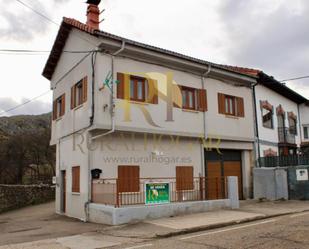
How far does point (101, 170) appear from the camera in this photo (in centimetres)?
1488

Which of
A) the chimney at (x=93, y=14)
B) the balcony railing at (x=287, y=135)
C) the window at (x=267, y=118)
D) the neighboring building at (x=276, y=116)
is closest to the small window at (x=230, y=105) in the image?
the neighboring building at (x=276, y=116)

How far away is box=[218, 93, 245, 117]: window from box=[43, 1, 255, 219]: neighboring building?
0.18 ft

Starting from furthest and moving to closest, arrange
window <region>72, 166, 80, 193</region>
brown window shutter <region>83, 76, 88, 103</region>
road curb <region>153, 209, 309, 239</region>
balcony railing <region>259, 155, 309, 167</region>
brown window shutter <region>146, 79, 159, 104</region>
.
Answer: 1. balcony railing <region>259, 155, 309, 167</region>
2. brown window shutter <region>146, 79, 159, 104</region>
3. window <region>72, 166, 80, 193</region>
4. brown window shutter <region>83, 76, 88, 103</region>
5. road curb <region>153, 209, 309, 239</region>

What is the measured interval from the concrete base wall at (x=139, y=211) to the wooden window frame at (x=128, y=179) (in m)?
1.22

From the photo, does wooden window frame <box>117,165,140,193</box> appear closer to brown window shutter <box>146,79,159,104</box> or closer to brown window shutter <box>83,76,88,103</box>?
brown window shutter <box>146,79,159,104</box>

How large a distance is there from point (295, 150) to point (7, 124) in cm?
8926

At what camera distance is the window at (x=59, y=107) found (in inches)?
739

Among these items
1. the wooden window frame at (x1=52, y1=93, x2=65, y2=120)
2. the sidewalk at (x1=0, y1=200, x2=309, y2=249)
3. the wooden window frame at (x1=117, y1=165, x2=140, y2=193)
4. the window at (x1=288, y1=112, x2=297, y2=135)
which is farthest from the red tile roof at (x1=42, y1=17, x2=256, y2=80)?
the window at (x1=288, y1=112, x2=297, y2=135)

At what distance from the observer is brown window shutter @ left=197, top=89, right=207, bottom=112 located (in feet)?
60.2

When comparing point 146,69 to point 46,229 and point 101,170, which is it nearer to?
point 101,170

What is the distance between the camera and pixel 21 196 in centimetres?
2694

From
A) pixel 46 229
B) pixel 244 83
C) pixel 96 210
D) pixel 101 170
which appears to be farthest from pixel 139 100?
pixel 244 83

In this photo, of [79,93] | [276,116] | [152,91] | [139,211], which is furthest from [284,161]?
[79,93]

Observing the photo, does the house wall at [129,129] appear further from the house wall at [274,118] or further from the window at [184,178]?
the house wall at [274,118]
